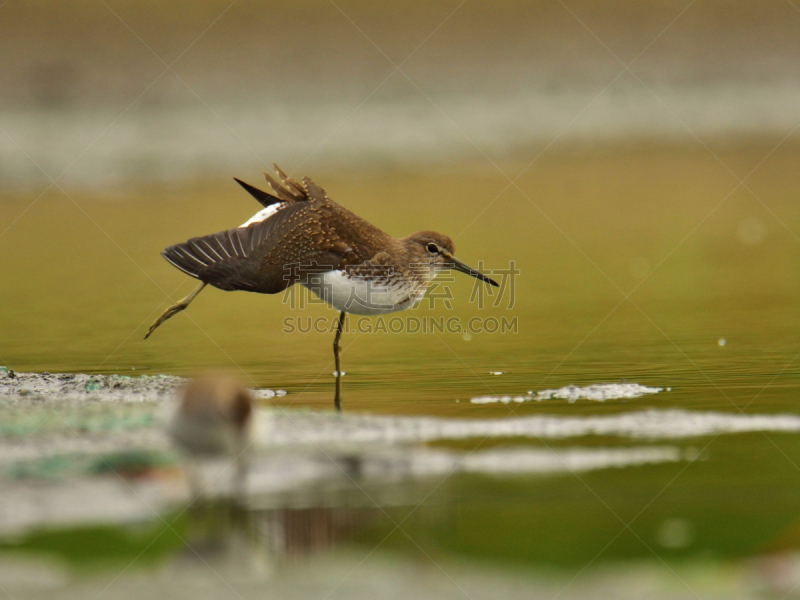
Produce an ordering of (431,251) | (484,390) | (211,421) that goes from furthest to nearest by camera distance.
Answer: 1. (431,251)
2. (484,390)
3. (211,421)

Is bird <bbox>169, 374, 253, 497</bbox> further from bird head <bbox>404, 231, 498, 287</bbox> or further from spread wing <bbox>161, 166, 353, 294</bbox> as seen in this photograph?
bird head <bbox>404, 231, 498, 287</bbox>

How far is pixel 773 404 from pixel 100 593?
4.49 metres

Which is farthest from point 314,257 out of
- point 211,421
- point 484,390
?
point 211,421

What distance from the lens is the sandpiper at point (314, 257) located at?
27.6ft

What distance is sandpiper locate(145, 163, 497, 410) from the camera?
8406mm

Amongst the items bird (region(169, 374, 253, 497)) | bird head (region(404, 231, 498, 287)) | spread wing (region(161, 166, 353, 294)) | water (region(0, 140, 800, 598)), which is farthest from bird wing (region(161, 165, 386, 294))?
bird (region(169, 374, 253, 497))

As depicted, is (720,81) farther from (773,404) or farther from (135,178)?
(773,404)

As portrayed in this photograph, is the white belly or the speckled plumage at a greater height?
the speckled plumage

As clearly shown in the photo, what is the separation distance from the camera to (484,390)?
26.6 feet

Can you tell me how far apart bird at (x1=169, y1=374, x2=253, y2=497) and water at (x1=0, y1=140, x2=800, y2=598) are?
214 millimetres

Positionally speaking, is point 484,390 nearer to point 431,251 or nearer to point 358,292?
point 358,292

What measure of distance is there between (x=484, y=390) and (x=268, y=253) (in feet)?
5.99

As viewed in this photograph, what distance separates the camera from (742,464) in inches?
238

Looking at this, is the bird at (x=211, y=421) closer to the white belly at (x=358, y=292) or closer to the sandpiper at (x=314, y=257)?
the sandpiper at (x=314, y=257)
